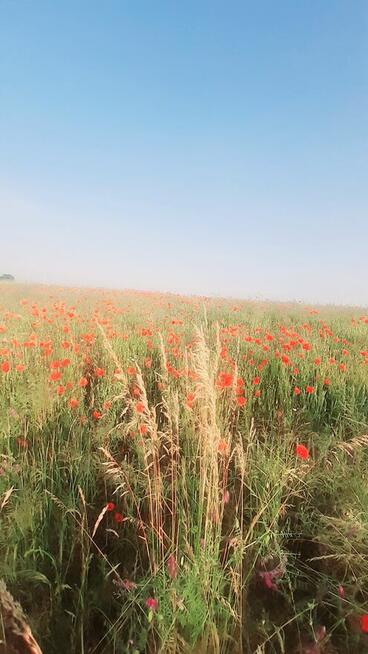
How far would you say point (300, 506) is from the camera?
225 centimetres

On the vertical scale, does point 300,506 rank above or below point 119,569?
above

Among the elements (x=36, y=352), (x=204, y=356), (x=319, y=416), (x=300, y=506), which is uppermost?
(x=204, y=356)

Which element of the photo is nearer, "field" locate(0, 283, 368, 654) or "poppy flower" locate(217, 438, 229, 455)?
"field" locate(0, 283, 368, 654)

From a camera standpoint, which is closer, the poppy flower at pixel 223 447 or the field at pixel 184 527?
the field at pixel 184 527

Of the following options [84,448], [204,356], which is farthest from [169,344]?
[204,356]

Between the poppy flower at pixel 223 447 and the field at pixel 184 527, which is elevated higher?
the poppy flower at pixel 223 447

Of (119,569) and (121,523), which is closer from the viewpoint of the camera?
(119,569)

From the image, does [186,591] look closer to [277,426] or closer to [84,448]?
[84,448]

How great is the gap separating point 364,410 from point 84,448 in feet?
7.62

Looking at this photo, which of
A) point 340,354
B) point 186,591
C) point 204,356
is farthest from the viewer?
point 340,354

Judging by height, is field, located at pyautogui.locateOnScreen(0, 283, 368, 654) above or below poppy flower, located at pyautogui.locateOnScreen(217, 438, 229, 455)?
below

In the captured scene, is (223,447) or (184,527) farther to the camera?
(223,447)

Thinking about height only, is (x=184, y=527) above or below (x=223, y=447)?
below

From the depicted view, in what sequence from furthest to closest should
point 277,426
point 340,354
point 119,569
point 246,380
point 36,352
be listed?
point 340,354, point 36,352, point 246,380, point 277,426, point 119,569
